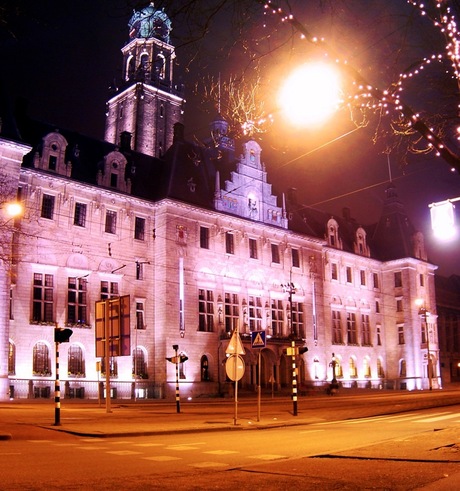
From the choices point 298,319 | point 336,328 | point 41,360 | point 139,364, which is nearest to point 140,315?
point 139,364

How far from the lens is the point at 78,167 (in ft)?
150

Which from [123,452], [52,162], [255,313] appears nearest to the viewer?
[123,452]

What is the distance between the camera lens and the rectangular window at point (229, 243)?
52.4 metres

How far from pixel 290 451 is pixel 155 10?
8.62 m

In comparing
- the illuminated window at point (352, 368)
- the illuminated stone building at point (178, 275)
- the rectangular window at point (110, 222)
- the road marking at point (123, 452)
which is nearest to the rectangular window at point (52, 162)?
the illuminated stone building at point (178, 275)

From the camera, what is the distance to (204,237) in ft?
167

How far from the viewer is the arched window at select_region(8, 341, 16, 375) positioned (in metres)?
38.6

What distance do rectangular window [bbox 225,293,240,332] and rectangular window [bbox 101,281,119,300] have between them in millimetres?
10064

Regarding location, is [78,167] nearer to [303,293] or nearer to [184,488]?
[303,293]

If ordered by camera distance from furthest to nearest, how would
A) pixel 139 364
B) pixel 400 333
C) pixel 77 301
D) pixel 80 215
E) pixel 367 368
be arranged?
pixel 400 333 < pixel 367 368 < pixel 139 364 < pixel 80 215 < pixel 77 301

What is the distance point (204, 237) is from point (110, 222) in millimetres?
8125

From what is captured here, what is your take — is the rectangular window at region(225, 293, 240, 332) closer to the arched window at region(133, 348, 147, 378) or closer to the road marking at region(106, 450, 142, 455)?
the arched window at region(133, 348, 147, 378)

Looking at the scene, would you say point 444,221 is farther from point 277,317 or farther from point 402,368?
point 402,368

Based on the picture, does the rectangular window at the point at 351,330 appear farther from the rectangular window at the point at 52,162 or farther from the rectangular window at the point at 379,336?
the rectangular window at the point at 52,162
